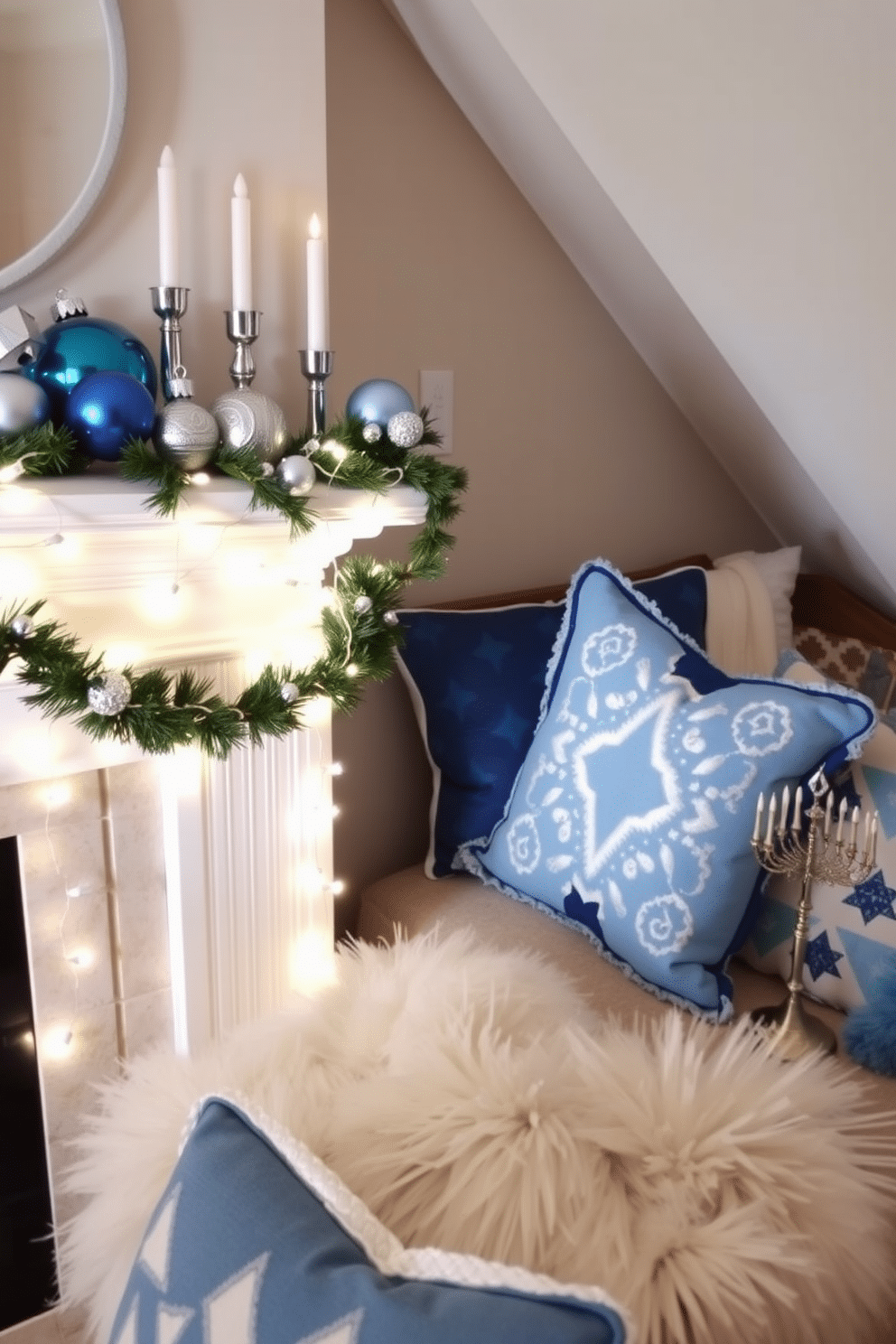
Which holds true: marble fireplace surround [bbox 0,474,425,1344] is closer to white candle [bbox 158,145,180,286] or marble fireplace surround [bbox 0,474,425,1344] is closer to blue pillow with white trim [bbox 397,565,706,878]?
white candle [bbox 158,145,180,286]

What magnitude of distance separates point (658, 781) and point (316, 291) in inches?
27.4

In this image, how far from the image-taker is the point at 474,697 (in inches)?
60.3

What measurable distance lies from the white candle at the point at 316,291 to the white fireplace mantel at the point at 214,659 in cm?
17

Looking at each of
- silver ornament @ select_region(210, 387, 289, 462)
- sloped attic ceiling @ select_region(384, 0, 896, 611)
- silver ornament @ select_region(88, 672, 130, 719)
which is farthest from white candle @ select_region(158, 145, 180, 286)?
sloped attic ceiling @ select_region(384, 0, 896, 611)

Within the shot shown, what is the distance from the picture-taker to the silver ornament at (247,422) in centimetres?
100

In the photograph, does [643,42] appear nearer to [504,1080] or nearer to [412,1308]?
[504,1080]

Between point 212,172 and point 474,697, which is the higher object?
point 212,172

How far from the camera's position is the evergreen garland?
36.3 inches

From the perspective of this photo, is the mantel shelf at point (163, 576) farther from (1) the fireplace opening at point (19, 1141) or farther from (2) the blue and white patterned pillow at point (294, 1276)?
(2) the blue and white patterned pillow at point (294, 1276)

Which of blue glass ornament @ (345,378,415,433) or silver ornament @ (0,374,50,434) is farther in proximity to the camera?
blue glass ornament @ (345,378,415,433)

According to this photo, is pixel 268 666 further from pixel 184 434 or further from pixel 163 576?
pixel 184 434

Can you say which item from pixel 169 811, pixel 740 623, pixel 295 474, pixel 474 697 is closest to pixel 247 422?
pixel 295 474

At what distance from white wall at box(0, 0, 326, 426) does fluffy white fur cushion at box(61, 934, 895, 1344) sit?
696 millimetres

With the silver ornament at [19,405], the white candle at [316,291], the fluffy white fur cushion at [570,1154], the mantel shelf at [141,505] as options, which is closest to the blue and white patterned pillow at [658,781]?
the fluffy white fur cushion at [570,1154]
